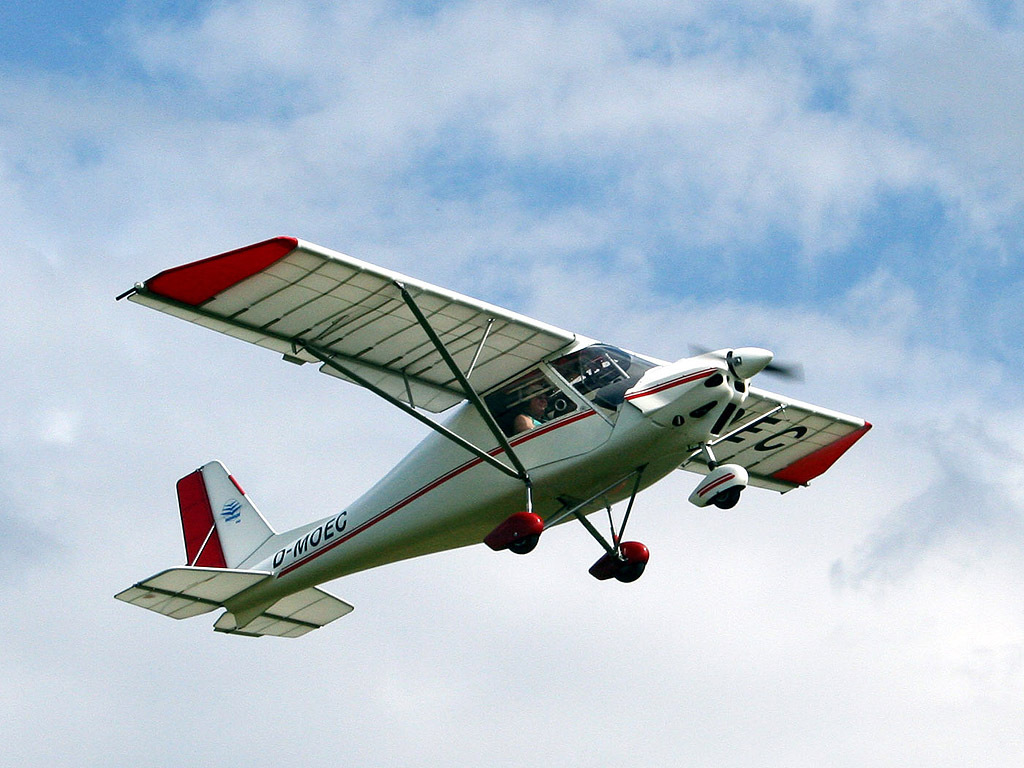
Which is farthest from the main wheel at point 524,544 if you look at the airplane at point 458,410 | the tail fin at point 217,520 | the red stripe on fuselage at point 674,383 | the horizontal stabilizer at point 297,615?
the tail fin at point 217,520

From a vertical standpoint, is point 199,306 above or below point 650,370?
above

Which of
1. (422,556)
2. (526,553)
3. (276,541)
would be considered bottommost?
(526,553)

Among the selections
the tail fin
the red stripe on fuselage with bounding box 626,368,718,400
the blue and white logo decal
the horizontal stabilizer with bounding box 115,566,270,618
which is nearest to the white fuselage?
the red stripe on fuselage with bounding box 626,368,718,400

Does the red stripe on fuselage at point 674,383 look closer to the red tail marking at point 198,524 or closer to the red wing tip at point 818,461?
the red wing tip at point 818,461

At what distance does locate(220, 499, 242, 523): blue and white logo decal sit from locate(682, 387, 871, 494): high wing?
6.92 m

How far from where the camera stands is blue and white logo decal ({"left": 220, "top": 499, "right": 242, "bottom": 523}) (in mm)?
24688

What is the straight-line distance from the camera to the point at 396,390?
2114cm

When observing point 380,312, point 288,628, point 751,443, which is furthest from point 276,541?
point 751,443

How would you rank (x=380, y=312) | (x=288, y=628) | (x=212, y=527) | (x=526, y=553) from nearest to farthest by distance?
(x=526, y=553) → (x=380, y=312) → (x=288, y=628) → (x=212, y=527)

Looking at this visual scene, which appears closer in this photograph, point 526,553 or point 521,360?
point 526,553

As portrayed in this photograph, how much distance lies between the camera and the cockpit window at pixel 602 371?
19.0m

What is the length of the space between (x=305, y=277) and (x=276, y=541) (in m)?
6.26

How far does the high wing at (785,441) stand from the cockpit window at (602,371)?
3.50 metres

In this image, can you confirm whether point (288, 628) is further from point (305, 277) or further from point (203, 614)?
point (305, 277)
